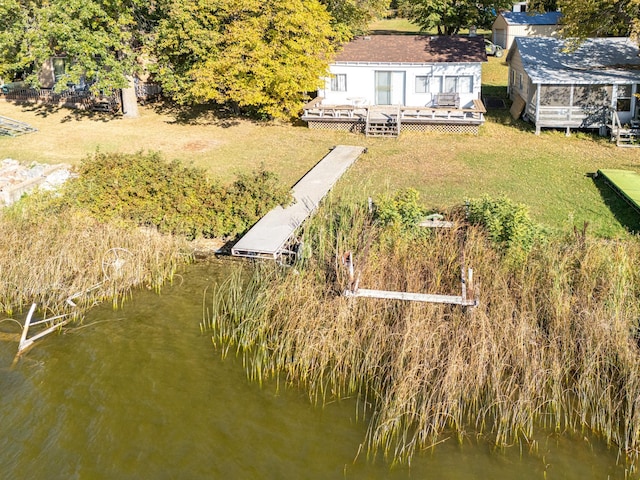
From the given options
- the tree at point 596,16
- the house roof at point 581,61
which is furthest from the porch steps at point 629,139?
the tree at point 596,16

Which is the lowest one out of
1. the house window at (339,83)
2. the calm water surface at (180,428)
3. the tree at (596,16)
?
the calm water surface at (180,428)

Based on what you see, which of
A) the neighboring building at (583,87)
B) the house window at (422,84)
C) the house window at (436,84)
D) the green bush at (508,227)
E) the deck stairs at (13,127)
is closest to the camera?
the green bush at (508,227)

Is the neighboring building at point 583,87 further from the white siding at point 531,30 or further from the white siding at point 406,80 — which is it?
the white siding at point 531,30

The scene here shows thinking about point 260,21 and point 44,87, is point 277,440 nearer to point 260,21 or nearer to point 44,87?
point 260,21

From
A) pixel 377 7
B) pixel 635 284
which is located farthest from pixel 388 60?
pixel 635 284

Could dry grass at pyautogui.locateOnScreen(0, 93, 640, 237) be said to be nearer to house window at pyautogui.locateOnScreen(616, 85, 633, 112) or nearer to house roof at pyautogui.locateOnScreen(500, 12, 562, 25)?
house window at pyautogui.locateOnScreen(616, 85, 633, 112)

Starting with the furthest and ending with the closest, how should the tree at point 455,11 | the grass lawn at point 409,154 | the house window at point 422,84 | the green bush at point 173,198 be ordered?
the tree at point 455,11
the house window at point 422,84
the grass lawn at point 409,154
the green bush at point 173,198

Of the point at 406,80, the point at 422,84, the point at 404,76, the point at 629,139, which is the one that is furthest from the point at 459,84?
the point at 629,139

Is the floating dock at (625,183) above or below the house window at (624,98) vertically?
below
